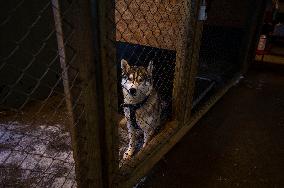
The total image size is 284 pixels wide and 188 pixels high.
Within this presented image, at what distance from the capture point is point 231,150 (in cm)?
298

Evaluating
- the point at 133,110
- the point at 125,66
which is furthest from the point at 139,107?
the point at 125,66

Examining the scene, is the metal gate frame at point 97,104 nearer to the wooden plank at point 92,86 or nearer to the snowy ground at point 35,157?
the wooden plank at point 92,86

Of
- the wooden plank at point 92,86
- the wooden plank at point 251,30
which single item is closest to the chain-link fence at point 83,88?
the wooden plank at point 92,86

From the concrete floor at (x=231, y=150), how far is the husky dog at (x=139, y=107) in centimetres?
38

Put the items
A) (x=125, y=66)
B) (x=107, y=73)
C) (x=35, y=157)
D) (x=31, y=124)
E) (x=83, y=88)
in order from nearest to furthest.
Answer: (x=83, y=88)
(x=107, y=73)
(x=35, y=157)
(x=125, y=66)
(x=31, y=124)

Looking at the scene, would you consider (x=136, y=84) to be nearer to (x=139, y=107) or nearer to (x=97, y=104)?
(x=139, y=107)

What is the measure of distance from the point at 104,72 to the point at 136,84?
159 cm

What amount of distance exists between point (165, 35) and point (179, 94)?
0.72m

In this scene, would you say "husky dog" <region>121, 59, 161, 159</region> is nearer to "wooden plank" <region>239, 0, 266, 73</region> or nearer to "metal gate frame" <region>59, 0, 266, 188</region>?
"metal gate frame" <region>59, 0, 266, 188</region>

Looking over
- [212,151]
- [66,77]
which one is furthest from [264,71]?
[66,77]

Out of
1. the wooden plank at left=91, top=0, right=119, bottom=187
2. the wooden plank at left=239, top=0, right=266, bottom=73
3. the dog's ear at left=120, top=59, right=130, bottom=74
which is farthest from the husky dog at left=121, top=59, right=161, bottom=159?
the wooden plank at left=239, top=0, right=266, bottom=73

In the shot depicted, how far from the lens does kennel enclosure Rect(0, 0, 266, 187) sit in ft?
4.17

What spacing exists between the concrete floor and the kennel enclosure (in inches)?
6.4

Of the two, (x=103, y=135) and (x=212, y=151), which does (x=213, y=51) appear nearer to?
(x=212, y=151)
